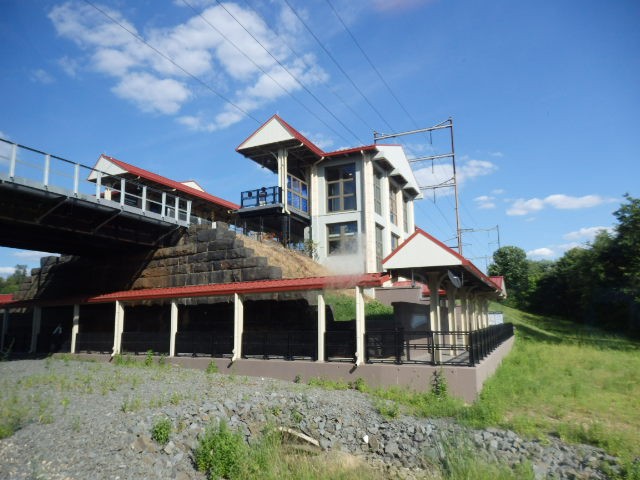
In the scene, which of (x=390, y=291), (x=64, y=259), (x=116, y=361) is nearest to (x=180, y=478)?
(x=116, y=361)

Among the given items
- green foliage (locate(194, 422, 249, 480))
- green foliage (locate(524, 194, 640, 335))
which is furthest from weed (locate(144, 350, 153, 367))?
green foliage (locate(524, 194, 640, 335))

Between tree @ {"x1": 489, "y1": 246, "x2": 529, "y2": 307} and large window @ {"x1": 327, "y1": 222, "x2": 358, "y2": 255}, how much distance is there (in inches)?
1609

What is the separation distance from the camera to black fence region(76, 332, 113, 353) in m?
18.1

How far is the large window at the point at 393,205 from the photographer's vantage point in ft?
112

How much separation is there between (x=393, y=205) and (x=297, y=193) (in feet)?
28.5

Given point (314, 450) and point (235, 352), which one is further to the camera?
point (235, 352)

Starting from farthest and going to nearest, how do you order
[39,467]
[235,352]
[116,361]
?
[116,361] < [235,352] < [39,467]

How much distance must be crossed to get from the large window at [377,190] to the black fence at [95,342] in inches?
729

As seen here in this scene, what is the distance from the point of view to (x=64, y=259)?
25.7 meters

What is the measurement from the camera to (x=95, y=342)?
1850 centimetres

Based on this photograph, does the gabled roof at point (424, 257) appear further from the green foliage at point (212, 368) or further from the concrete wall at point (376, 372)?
the green foliage at point (212, 368)

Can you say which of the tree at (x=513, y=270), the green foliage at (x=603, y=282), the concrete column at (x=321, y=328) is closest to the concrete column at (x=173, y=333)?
the concrete column at (x=321, y=328)

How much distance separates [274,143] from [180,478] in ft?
79.4

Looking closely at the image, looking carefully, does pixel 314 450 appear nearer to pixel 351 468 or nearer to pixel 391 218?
pixel 351 468
